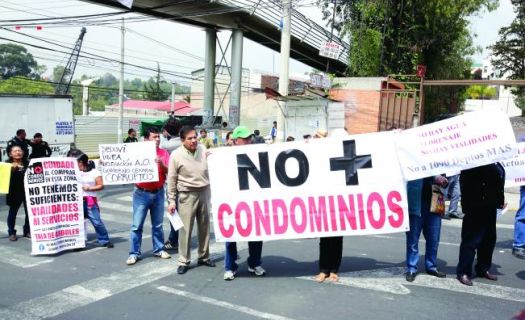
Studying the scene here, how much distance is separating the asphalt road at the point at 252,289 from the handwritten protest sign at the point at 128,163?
1128mm

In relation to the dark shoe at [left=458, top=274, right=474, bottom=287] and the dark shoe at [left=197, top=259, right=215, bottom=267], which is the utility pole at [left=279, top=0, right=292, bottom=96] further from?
the dark shoe at [left=458, top=274, right=474, bottom=287]

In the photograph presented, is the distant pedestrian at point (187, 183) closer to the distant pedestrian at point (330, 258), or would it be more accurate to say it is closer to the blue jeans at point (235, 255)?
the blue jeans at point (235, 255)

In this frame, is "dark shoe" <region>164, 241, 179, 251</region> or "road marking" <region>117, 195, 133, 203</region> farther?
"road marking" <region>117, 195, 133, 203</region>

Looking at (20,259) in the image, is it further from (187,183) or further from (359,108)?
(359,108)

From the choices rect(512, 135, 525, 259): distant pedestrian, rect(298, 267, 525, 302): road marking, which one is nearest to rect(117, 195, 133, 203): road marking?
rect(298, 267, 525, 302): road marking

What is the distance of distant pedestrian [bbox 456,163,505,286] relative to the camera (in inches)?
221

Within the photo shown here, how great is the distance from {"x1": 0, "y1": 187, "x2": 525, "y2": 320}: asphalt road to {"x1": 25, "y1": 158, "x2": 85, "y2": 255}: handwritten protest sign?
0.23 m

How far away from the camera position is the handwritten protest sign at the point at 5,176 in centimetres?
775

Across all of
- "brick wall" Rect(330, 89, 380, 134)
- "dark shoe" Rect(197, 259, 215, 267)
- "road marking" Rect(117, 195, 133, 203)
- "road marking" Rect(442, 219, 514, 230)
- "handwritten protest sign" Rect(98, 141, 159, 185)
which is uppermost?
"brick wall" Rect(330, 89, 380, 134)

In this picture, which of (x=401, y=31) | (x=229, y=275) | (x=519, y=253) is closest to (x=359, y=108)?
(x=401, y=31)

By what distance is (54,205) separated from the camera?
7.38 meters

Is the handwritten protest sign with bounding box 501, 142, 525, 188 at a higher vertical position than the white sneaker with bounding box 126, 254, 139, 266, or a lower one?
higher

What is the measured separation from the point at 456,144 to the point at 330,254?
1879 millimetres

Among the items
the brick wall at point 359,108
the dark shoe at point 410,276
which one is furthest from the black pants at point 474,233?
the brick wall at point 359,108
